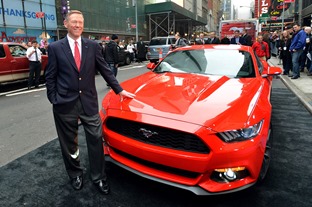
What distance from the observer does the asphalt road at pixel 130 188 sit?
276 centimetres

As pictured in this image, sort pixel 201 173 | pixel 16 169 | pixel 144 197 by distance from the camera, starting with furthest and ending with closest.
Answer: pixel 16 169 < pixel 144 197 < pixel 201 173

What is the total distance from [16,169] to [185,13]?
40102 millimetres

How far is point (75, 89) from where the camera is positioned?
2674mm

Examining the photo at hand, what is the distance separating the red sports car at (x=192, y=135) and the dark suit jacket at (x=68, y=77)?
0.36 meters

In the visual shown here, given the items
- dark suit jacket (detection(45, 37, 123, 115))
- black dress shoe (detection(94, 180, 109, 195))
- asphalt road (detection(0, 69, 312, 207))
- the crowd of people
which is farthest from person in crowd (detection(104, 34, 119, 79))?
black dress shoe (detection(94, 180, 109, 195))

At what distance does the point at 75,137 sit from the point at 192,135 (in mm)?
1268

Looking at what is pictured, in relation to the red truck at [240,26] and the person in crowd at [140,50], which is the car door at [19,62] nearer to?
the person in crowd at [140,50]

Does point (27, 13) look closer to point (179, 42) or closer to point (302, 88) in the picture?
point (179, 42)

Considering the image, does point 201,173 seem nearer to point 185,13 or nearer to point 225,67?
point 225,67

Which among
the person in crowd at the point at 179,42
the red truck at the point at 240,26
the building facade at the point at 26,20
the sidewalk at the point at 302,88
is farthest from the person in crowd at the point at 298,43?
the building facade at the point at 26,20

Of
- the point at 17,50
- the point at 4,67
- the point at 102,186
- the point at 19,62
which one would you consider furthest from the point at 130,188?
the point at 17,50

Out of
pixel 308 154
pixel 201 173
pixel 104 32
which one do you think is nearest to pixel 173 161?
pixel 201 173

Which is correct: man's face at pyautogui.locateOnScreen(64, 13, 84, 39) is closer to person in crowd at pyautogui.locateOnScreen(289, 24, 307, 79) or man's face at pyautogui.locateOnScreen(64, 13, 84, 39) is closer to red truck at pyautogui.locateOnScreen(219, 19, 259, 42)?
person in crowd at pyautogui.locateOnScreen(289, 24, 307, 79)

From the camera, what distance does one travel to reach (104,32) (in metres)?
29.2
